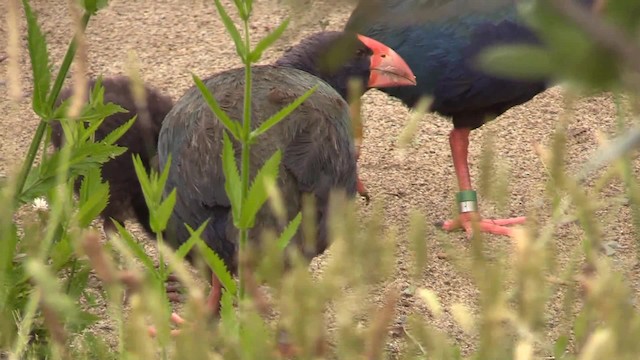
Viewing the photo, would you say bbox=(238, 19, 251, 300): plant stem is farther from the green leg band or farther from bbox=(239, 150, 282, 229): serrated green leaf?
the green leg band

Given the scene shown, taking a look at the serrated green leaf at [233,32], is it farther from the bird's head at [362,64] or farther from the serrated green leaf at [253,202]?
the bird's head at [362,64]

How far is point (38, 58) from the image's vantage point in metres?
2.17

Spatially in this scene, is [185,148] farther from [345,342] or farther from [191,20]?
[191,20]

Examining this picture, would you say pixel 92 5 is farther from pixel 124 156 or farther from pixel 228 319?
pixel 124 156

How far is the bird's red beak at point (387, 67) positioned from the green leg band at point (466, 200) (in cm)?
54

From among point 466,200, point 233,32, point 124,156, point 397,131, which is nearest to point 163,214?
point 233,32

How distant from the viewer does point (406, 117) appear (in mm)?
5391

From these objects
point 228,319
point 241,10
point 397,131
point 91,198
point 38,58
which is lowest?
point 397,131

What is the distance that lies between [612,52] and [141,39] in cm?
533

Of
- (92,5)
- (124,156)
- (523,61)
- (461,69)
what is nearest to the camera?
(523,61)

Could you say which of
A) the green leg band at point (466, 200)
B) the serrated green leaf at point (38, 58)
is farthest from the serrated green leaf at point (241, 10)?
the green leg band at point (466, 200)

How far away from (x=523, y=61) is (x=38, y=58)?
1.48 meters

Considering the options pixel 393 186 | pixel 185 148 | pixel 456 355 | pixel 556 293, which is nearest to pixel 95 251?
pixel 456 355

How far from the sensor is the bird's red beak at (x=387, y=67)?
4.21m
